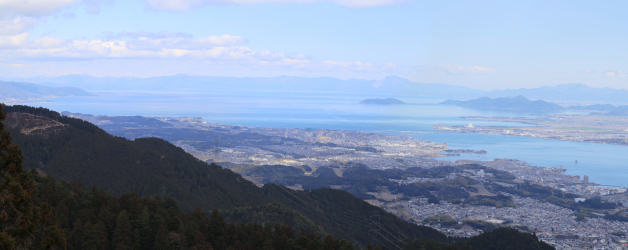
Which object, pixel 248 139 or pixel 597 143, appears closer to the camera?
pixel 248 139

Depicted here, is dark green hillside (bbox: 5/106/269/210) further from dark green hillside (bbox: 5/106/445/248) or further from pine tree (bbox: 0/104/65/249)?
pine tree (bbox: 0/104/65/249)

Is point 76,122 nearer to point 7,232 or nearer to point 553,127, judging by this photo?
point 7,232

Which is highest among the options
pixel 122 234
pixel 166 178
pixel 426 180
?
pixel 122 234

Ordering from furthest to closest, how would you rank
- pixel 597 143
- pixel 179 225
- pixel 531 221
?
pixel 597 143 → pixel 531 221 → pixel 179 225

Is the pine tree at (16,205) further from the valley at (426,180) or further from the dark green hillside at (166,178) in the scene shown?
the valley at (426,180)

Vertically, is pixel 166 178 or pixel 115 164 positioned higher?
pixel 115 164

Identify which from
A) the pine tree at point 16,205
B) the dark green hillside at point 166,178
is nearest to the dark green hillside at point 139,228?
the pine tree at point 16,205

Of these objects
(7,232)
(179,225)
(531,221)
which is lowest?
(531,221)

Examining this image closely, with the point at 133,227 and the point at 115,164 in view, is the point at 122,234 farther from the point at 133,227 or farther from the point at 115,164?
the point at 115,164

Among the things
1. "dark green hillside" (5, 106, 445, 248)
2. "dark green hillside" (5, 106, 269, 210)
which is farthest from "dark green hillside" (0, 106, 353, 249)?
"dark green hillside" (5, 106, 269, 210)

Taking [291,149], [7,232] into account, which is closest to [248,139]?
[291,149]

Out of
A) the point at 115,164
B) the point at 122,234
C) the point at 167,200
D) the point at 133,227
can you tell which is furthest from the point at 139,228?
the point at 115,164
